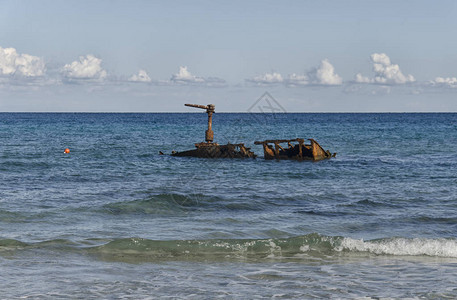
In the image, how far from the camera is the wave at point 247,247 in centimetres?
1282

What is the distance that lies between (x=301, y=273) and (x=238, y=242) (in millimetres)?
2703

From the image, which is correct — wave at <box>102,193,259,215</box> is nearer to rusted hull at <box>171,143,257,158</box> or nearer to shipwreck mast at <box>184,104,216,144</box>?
shipwreck mast at <box>184,104,216,144</box>

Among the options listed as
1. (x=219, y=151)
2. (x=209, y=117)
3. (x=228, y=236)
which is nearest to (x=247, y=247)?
(x=228, y=236)

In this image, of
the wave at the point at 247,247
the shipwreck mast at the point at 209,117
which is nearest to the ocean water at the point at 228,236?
the wave at the point at 247,247

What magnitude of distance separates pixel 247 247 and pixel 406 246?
410cm

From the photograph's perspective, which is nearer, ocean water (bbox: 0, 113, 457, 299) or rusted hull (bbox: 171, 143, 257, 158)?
ocean water (bbox: 0, 113, 457, 299)

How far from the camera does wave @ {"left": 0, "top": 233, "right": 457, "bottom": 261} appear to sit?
12820 mm

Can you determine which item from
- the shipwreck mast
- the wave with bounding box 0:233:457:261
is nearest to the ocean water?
the wave with bounding box 0:233:457:261

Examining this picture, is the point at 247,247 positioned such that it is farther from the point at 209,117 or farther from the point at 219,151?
the point at 219,151

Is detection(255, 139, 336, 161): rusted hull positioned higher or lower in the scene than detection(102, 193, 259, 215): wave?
higher

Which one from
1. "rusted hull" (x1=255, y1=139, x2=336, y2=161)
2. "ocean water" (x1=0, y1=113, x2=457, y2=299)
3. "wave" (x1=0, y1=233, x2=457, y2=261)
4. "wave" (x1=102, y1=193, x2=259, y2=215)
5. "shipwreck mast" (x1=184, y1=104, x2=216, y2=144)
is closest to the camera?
"ocean water" (x1=0, y1=113, x2=457, y2=299)

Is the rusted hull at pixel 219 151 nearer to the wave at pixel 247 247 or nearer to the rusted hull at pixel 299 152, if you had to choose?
the rusted hull at pixel 299 152

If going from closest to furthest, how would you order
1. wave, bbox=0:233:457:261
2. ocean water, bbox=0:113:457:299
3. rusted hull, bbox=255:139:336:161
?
ocean water, bbox=0:113:457:299
wave, bbox=0:233:457:261
rusted hull, bbox=255:139:336:161

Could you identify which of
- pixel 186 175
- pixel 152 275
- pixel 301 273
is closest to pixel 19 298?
pixel 152 275
